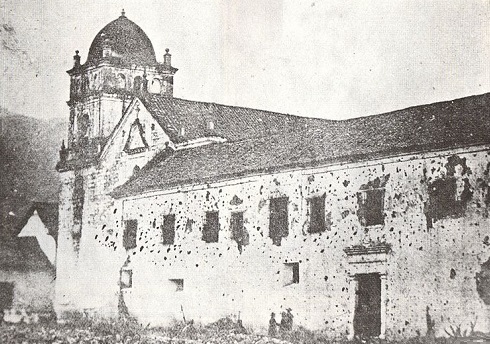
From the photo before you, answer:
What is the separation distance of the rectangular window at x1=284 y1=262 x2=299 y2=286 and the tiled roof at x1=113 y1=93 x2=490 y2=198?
135 centimetres

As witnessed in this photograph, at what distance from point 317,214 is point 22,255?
4351 mm

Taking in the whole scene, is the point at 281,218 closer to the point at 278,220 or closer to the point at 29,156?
the point at 278,220

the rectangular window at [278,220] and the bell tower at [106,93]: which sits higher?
the bell tower at [106,93]

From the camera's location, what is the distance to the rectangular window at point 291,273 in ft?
36.6

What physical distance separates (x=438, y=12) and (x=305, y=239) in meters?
3.37

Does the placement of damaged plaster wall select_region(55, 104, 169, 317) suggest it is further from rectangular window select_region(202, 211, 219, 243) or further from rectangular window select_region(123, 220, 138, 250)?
rectangular window select_region(202, 211, 219, 243)

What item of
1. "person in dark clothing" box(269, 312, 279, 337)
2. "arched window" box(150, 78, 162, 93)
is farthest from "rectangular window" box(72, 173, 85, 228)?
"person in dark clothing" box(269, 312, 279, 337)

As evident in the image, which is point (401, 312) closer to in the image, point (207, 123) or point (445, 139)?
point (445, 139)

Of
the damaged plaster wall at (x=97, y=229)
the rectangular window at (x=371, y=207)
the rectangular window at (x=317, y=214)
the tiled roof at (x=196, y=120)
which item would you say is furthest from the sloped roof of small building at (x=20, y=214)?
the rectangular window at (x=371, y=207)

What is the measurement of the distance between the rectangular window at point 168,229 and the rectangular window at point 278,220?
2.06 m

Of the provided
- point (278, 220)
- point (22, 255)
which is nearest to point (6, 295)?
point (22, 255)

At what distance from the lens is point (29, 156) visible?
12.3m

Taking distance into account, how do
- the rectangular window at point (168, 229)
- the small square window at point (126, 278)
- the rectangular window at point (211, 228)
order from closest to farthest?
the rectangular window at point (211, 228) < the rectangular window at point (168, 229) < the small square window at point (126, 278)

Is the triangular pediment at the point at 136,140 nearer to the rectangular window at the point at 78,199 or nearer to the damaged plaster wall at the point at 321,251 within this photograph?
the rectangular window at the point at 78,199
